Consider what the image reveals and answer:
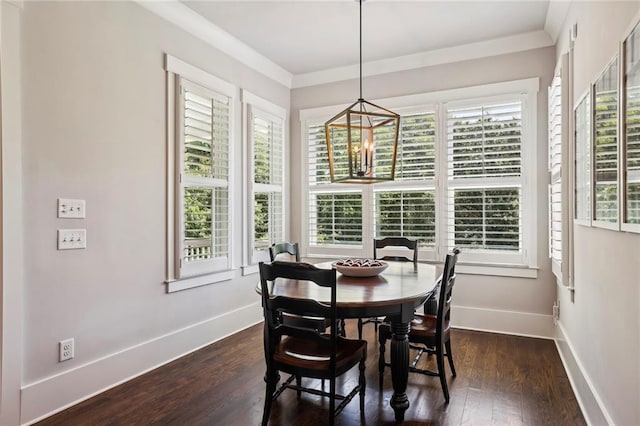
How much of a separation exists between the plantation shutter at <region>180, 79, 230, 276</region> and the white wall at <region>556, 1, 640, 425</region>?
2916 millimetres

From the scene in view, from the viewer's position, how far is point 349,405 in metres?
2.48

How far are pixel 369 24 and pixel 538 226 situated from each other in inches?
98.0

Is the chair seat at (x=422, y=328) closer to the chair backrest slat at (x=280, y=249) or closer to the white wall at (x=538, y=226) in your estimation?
the chair backrest slat at (x=280, y=249)

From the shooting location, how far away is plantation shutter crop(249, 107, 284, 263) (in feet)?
14.4

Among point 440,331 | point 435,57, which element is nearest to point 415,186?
point 435,57

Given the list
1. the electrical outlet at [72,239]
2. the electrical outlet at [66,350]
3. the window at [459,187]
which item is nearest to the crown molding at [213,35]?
the window at [459,187]

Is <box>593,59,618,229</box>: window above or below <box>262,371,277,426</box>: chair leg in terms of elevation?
above

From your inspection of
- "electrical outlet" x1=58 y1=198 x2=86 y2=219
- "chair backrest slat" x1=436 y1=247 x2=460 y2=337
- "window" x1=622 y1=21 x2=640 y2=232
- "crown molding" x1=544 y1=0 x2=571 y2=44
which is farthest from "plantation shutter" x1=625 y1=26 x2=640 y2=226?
"electrical outlet" x1=58 y1=198 x2=86 y2=219

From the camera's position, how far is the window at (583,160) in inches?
90.7

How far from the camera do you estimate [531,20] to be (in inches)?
141

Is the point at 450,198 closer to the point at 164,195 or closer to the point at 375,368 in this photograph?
the point at 375,368

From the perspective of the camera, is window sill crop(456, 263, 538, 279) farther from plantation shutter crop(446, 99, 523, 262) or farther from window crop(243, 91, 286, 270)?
window crop(243, 91, 286, 270)

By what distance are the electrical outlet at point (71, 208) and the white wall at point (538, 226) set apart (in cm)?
320

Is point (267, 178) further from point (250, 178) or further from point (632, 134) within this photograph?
point (632, 134)
